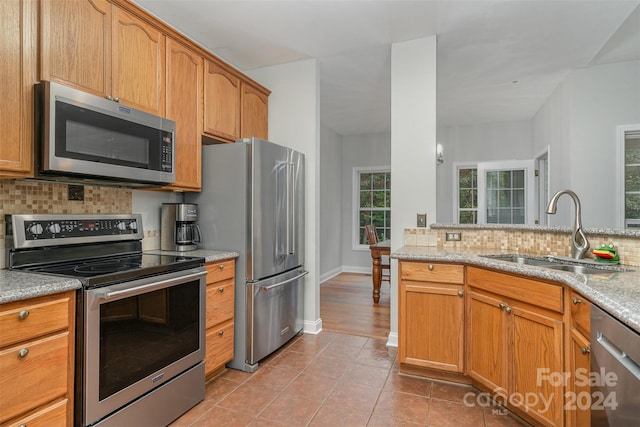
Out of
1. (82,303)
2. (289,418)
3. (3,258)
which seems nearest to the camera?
(82,303)

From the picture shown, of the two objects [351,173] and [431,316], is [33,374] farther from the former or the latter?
[351,173]

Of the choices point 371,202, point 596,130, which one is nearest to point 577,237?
point 596,130

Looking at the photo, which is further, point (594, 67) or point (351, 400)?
point (594, 67)

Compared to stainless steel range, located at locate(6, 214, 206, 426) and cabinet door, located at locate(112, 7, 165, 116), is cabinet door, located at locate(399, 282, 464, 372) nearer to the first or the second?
stainless steel range, located at locate(6, 214, 206, 426)

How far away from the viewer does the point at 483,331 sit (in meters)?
2.08

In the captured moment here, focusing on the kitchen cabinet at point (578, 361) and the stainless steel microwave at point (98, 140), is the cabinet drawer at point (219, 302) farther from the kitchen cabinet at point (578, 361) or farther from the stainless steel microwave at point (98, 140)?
the kitchen cabinet at point (578, 361)

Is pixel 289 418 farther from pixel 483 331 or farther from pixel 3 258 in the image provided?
pixel 3 258

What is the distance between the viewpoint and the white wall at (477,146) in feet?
18.4

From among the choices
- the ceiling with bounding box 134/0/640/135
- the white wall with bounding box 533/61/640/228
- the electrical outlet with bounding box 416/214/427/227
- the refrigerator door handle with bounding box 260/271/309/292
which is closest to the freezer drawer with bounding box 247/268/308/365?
the refrigerator door handle with bounding box 260/271/309/292

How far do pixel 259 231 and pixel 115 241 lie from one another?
0.94 metres

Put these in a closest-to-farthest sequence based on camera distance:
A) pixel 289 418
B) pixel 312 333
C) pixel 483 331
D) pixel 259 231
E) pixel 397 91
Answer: pixel 289 418 → pixel 483 331 → pixel 259 231 → pixel 397 91 → pixel 312 333

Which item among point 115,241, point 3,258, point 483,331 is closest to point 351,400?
point 483,331

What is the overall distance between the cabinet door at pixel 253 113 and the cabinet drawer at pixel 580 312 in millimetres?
2649

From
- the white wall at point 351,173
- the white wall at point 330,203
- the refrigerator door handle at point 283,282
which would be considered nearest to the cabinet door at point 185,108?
the refrigerator door handle at point 283,282
